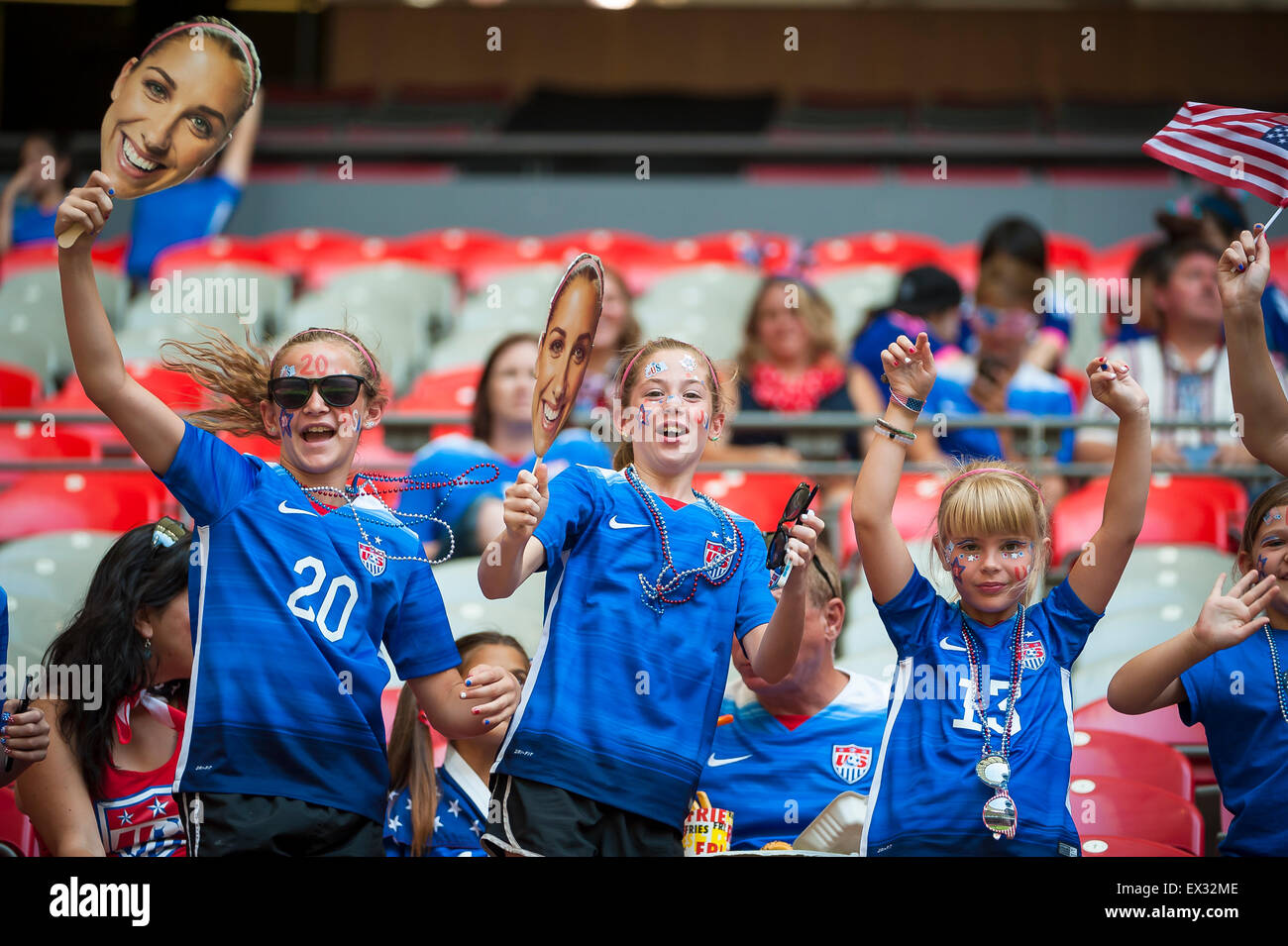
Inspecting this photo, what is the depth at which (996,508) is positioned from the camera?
9.02ft

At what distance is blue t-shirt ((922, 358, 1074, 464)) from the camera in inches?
195

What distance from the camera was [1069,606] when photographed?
9.11ft

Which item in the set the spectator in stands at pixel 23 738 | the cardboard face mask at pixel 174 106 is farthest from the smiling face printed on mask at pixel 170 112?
the spectator in stands at pixel 23 738

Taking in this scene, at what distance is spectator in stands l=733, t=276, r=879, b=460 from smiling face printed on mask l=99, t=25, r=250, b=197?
279 cm

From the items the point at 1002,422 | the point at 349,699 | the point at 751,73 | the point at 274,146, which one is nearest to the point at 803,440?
the point at 1002,422

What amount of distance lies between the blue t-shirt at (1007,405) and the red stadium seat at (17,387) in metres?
3.66

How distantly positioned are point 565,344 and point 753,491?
6.64 feet

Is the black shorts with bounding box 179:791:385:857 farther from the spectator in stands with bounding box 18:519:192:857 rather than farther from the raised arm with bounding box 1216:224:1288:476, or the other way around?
the raised arm with bounding box 1216:224:1288:476

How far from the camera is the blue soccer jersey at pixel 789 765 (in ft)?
10.2

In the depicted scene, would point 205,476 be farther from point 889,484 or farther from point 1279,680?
point 1279,680

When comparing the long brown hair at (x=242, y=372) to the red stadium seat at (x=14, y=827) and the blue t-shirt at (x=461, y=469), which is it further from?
the blue t-shirt at (x=461, y=469)

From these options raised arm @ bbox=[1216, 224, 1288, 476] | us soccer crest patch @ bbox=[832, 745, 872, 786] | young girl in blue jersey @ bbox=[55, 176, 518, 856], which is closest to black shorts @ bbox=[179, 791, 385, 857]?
young girl in blue jersey @ bbox=[55, 176, 518, 856]
